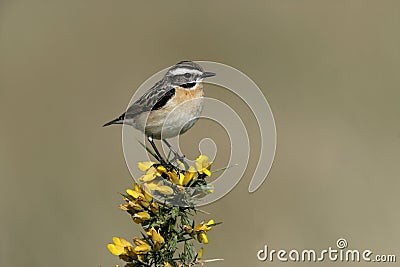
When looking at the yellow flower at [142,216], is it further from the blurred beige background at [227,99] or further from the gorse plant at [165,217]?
the blurred beige background at [227,99]

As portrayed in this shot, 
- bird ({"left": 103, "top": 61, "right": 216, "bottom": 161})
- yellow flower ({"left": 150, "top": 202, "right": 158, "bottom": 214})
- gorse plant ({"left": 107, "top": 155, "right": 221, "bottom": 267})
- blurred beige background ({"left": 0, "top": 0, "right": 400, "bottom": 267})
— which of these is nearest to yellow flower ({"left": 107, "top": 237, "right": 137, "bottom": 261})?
gorse plant ({"left": 107, "top": 155, "right": 221, "bottom": 267})

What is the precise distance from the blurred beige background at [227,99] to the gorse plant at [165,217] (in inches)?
113

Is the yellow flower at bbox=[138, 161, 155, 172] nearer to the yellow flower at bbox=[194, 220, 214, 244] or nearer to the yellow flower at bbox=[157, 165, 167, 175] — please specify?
the yellow flower at bbox=[157, 165, 167, 175]

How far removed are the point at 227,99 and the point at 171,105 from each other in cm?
481

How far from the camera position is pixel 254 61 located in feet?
28.8

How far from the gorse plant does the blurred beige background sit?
2859 millimetres

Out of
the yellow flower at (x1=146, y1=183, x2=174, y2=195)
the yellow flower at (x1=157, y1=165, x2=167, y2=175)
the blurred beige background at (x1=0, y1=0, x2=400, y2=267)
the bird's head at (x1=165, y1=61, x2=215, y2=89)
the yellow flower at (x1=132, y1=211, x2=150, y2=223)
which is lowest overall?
the yellow flower at (x1=132, y1=211, x2=150, y2=223)

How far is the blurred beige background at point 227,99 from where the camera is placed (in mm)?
5910

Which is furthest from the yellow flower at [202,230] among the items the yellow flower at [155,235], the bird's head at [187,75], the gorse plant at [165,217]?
the bird's head at [187,75]

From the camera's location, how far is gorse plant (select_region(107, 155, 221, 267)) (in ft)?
8.07

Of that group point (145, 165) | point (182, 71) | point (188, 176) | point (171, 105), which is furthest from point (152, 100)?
point (188, 176)

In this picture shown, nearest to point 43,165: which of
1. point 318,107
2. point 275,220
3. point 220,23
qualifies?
point 275,220

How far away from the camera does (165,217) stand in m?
2.51

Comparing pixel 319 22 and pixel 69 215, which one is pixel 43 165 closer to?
pixel 69 215
